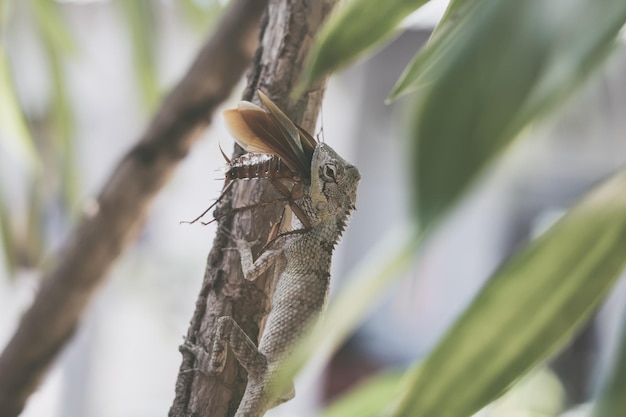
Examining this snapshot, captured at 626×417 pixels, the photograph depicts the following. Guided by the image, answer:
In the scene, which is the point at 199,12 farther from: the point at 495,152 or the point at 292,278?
the point at 495,152

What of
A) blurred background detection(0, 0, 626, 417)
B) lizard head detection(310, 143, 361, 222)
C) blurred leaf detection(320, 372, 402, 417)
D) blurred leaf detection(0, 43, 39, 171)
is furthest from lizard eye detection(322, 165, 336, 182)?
blurred background detection(0, 0, 626, 417)

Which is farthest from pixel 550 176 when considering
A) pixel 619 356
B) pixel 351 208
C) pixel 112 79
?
pixel 619 356

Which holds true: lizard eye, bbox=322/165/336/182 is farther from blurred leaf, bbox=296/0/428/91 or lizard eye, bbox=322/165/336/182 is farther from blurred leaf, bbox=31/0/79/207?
blurred leaf, bbox=31/0/79/207

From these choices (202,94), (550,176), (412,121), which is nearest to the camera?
(412,121)

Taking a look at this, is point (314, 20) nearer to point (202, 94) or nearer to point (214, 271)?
point (214, 271)

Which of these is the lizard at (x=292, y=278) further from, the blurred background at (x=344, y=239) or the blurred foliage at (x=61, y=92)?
the blurred background at (x=344, y=239)

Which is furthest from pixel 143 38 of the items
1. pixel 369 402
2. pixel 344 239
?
pixel 344 239

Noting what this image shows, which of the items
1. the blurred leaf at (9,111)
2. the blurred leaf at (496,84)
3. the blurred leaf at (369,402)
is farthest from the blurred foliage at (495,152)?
the blurred leaf at (9,111)
